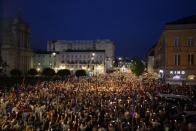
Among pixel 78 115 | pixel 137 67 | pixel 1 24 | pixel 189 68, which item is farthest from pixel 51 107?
pixel 1 24

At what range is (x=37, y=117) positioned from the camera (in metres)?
23.8

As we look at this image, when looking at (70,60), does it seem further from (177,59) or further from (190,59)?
(190,59)

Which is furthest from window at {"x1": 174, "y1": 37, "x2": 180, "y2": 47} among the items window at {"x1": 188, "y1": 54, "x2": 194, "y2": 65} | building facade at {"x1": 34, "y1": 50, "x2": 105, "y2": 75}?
building facade at {"x1": 34, "y1": 50, "x2": 105, "y2": 75}

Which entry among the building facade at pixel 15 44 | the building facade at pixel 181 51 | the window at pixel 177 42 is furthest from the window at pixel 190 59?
the building facade at pixel 15 44

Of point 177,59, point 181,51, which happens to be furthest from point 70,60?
point 181,51

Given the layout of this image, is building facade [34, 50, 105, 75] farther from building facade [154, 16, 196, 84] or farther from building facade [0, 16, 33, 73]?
building facade [154, 16, 196, 84]

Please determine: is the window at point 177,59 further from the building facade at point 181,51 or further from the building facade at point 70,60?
the building facade at point 70,60

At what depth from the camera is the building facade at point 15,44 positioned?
140 metres

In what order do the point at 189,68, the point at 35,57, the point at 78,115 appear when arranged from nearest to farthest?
the point at 78,115 → the point at 189,68 → the point at 35,57

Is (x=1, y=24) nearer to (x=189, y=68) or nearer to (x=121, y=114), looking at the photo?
(x=189, y=68)

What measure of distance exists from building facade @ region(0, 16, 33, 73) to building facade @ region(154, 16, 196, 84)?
2939 inches

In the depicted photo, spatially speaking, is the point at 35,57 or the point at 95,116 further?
the point at 35,57

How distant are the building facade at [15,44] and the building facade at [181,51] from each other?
74658 mm

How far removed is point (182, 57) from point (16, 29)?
98.2m
